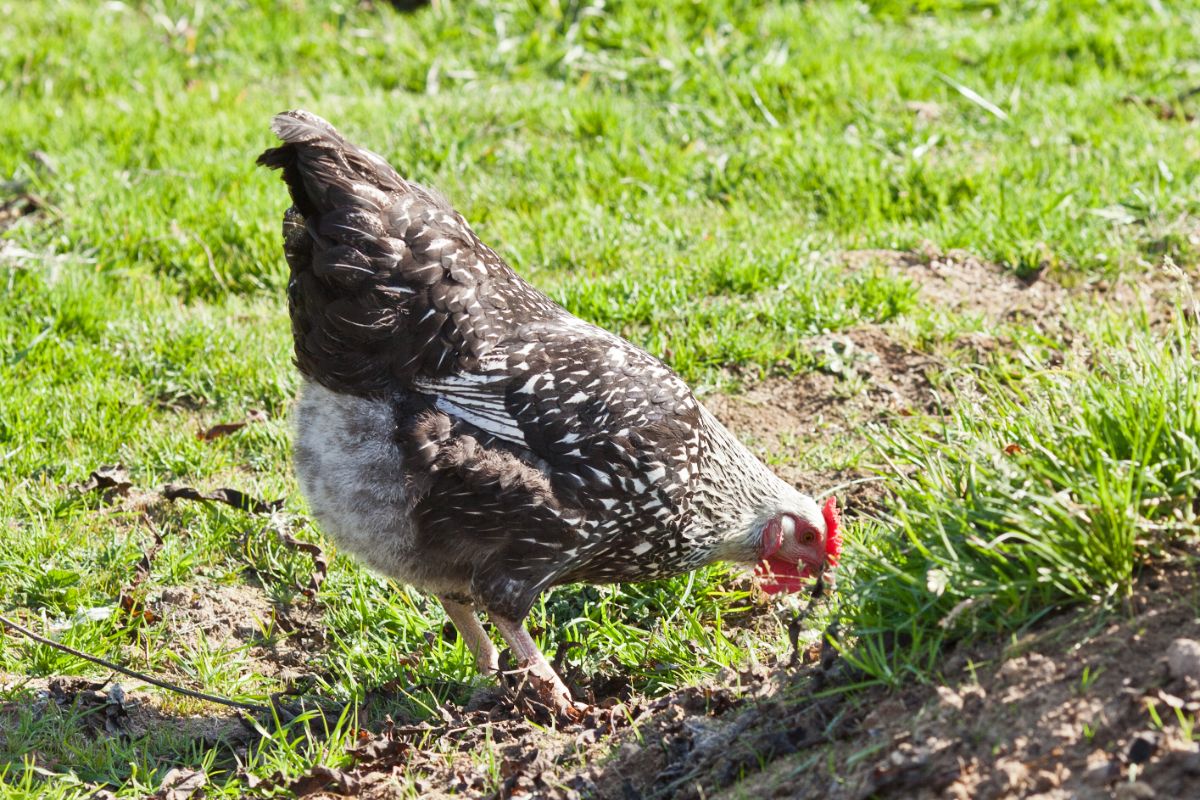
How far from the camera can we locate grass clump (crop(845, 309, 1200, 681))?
9.71 ft

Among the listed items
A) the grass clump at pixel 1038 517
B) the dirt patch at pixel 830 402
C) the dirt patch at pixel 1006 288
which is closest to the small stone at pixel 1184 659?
the grass clump at pixel 1038 517

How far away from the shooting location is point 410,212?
4051 millimetres

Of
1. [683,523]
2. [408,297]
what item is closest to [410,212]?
[408,297]

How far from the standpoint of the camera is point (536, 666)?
394 cm

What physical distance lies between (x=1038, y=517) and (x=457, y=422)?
5.95 feet

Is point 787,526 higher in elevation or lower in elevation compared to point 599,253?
lower

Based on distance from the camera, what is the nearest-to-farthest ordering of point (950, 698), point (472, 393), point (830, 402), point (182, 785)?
point (950, 698) < point (182, 785) < point (472, 393) < point (830, 402)

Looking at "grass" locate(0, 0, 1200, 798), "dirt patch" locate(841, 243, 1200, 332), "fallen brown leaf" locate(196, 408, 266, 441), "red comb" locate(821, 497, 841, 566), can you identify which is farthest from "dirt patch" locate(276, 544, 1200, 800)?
"dirt patch" locate(841, 243, 1200, 332)

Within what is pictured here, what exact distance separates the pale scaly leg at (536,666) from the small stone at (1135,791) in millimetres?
1731

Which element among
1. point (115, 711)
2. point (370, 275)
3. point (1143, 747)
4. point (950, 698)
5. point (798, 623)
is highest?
point (370, 275)

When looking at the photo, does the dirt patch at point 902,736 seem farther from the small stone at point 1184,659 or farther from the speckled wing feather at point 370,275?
the speckled wing feather at point 370,275

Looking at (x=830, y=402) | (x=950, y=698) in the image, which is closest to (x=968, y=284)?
(x=830, y=402)

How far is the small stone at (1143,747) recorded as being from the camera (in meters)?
2.50

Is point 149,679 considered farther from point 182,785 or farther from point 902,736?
point 902,736
